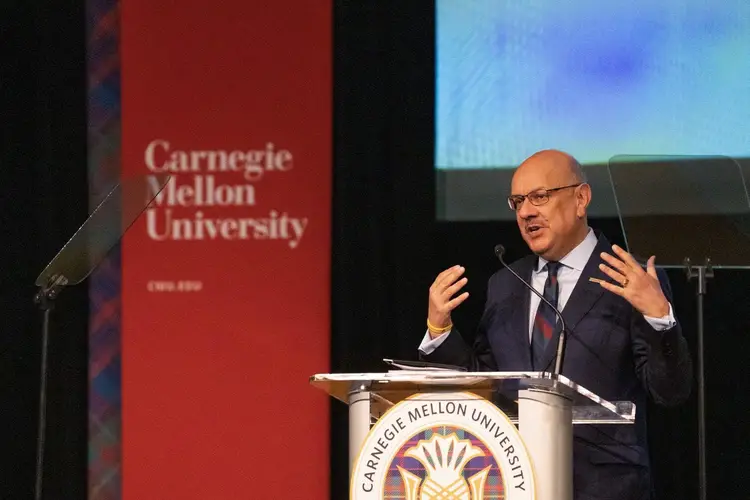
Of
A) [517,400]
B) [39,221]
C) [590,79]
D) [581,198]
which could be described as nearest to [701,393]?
[581,198]

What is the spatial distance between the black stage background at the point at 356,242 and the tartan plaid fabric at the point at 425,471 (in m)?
1.92

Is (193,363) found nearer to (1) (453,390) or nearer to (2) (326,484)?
(2) (326,484)

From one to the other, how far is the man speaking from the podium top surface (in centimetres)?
35

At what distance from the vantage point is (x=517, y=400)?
2441 mm

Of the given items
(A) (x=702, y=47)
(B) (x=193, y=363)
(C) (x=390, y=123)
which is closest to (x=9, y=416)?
(B) (x=193, y=363)

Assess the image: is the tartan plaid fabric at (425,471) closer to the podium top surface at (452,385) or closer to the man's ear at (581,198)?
the podium top surface at (452,385)

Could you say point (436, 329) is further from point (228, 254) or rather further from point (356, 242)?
point (228, 254)

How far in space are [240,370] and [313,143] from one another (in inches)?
36.5

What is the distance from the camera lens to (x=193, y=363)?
4449 millimetres

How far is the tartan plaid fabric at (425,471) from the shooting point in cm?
236

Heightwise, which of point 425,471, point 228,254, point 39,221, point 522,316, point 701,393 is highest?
point 39,221

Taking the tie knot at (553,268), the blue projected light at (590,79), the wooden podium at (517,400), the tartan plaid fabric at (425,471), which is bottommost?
the tartan plaid fabric at (425,471)

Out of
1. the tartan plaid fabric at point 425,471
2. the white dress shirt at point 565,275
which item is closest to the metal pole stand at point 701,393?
the white dress shirt at point 565,275

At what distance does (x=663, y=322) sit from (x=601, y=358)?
0.31m
